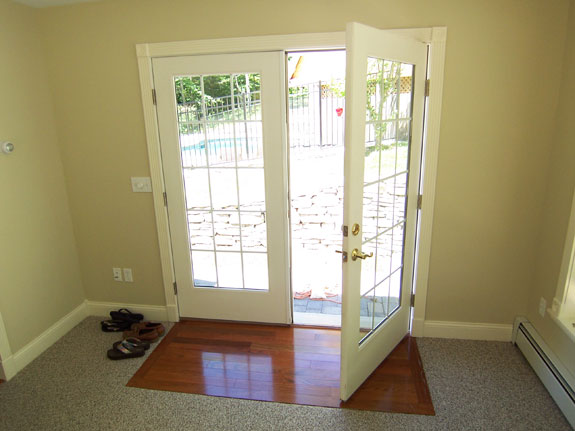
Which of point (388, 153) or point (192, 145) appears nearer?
point (388, 153)

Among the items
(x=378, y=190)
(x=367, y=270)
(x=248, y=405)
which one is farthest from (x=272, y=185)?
(x=248, y=405)

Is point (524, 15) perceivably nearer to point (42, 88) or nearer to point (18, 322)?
point (42, 88)

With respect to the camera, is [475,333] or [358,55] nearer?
[358,55]

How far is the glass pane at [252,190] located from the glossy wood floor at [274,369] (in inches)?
38.3

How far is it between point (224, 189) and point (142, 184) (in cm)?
62

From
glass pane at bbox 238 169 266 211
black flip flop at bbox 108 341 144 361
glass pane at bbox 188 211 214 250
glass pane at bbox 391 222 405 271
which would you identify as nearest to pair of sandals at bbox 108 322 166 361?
black flip flop at bbox 108 341 144 361

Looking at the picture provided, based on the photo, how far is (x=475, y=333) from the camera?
8.59 ft

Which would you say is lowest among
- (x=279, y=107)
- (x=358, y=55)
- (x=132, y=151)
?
(x=132, y=151)

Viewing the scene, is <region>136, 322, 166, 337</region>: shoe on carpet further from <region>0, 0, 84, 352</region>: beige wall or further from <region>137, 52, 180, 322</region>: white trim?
<region>0, 0, 84, 352</region>: beige wall

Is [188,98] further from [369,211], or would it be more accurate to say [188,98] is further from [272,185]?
[369,211]

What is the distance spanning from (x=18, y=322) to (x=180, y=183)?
4.61 ft

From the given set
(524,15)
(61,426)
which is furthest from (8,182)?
(524,15)

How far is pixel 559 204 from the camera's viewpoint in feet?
6.95

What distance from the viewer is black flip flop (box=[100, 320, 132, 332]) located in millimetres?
2824
